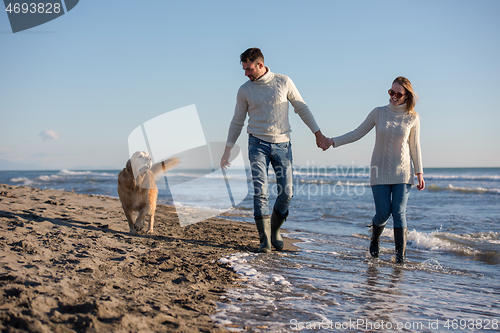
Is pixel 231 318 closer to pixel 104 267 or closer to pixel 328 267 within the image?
pixel 104 267

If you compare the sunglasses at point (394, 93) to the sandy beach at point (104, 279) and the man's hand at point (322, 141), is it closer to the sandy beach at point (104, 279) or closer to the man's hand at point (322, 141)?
the man's hand at point (322, 141)

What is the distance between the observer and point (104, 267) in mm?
2752

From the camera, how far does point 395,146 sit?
377 centimetres

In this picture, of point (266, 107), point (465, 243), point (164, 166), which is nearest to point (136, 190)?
point (164, 166)

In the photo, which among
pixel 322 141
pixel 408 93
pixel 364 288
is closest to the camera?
pixel 364 288

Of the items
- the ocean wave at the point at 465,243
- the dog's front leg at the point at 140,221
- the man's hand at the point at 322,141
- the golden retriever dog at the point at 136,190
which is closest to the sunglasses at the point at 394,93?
the man's hand at the point at 322,141

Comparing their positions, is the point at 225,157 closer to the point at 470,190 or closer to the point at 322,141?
the point at 322,141

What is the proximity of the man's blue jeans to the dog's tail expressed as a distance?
1661 mm

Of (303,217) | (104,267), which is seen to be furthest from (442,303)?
(303,217)

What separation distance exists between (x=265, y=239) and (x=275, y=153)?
0.95 meters

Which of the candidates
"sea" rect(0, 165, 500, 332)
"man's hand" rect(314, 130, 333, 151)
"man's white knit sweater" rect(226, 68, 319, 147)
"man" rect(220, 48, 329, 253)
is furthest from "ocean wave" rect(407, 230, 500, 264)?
"man's white knit sweater" rect(226, 68, 319, 147)

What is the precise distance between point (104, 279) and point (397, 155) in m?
2.97

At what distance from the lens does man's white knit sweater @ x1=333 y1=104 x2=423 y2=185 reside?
3.74m

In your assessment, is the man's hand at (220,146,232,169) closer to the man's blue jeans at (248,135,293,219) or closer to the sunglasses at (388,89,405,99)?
the man's blue jeans at (248,135,293,219)
